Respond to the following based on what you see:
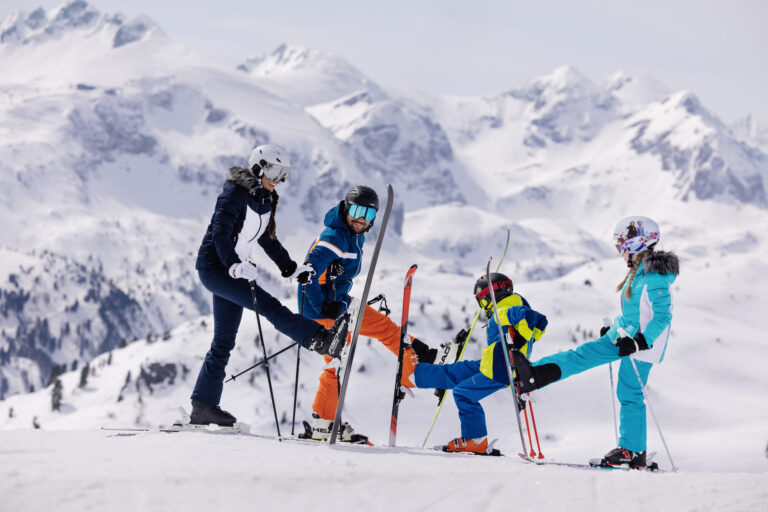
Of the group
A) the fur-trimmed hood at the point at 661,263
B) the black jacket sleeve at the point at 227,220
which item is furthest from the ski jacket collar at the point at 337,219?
the fur-trimmed hood at the point at 661,263

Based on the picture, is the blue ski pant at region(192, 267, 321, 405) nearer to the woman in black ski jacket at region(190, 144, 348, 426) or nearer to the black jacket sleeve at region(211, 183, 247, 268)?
the woman in black ski jacket at region(190, 144, 348, 426)

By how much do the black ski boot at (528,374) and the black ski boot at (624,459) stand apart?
112 cm

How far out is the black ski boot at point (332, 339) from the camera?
6094 millimetres

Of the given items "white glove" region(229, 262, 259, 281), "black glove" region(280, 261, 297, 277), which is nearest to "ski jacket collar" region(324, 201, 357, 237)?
"black glove" region(280, 261, 297, 277)

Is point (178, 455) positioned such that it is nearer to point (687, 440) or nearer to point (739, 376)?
point (687, 440)

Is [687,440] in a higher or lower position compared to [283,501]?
higher

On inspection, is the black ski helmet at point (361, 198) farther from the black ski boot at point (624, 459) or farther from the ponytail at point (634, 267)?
the black ski boot at point (624, 459)

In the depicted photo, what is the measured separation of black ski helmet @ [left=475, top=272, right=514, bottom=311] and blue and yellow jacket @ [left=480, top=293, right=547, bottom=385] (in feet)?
0.32

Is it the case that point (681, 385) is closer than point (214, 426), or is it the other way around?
point (214, 426)

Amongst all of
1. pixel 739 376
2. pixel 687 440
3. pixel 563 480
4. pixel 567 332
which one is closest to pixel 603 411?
pixel 687 440

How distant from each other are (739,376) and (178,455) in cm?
3842

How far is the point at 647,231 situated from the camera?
7074 mm

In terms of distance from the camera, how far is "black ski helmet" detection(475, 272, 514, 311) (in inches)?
276

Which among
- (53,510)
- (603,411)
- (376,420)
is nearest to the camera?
(53,510)
